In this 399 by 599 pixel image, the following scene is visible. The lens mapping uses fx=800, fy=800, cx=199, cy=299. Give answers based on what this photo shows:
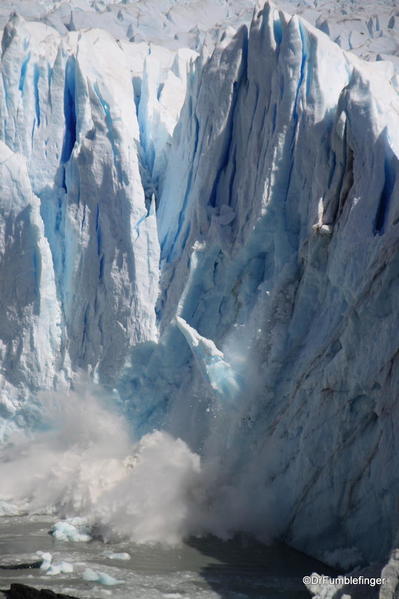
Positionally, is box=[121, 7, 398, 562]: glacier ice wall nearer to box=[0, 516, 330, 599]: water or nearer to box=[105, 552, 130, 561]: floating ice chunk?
box=[0, 516, 330, 599]: water

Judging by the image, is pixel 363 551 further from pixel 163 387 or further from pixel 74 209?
pixel 74 209

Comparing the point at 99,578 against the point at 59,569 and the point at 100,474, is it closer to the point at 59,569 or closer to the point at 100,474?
the point at 59,569

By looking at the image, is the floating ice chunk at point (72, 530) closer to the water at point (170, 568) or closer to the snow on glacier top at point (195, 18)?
the water at point (170, 568)

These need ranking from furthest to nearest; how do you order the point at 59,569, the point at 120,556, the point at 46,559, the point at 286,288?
the point at 286,288 < the point at 120,556 < the point at 46,559 < the point at 59,569

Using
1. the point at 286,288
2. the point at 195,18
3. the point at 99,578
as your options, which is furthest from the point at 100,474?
the point at 195,18

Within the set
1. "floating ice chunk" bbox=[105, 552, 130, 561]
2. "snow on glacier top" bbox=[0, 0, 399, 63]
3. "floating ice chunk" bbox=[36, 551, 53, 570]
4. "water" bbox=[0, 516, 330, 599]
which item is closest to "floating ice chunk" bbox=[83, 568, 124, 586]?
"water" bbox=[0, 516, 330, 599]

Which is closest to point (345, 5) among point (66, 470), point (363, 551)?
point (66, 470)
